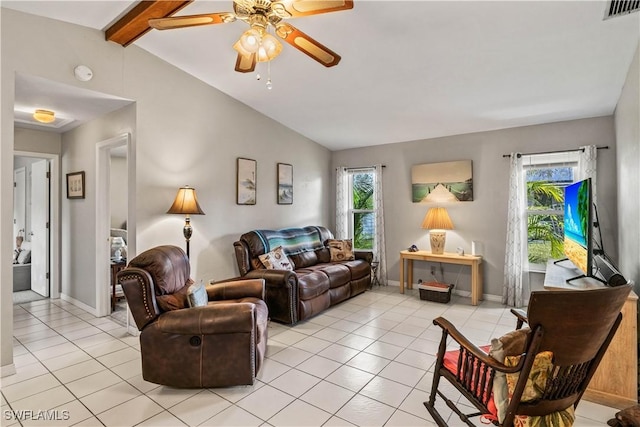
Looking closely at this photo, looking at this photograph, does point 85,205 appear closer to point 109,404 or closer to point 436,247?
point 109,404

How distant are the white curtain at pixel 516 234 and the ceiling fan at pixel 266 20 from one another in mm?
3247

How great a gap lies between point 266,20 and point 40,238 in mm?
4926

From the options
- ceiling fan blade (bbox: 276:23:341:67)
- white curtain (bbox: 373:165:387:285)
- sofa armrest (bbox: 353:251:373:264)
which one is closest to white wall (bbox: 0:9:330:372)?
sofa armrest (bbox: 353:251:373:264)

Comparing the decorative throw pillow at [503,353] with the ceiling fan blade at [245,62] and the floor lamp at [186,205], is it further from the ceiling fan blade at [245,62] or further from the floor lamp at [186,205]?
the floor lamp at [186,205]

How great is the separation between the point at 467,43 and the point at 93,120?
4.18 metres

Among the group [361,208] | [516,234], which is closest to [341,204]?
[361,208]

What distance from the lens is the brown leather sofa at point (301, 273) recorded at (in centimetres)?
361

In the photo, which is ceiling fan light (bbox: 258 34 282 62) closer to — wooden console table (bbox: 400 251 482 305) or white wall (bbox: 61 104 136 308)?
white wall (bbox: 61 104 136 308)

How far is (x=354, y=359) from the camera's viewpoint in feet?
9.14

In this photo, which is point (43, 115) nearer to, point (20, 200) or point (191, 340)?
point (191, 340)

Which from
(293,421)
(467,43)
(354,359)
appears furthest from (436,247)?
(293,421)

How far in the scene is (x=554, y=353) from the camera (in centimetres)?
137

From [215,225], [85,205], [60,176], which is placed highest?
[60,176]

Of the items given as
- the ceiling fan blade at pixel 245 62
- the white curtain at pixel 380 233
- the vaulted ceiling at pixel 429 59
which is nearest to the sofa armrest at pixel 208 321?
the ceiling fan blade at pixel 245 62
